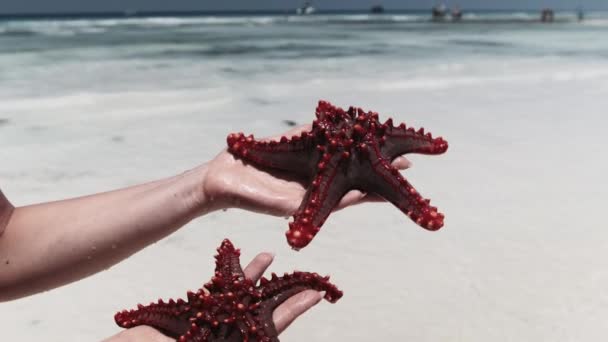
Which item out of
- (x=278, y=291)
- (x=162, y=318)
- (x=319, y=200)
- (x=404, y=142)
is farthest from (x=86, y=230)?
(x=404, y=142)

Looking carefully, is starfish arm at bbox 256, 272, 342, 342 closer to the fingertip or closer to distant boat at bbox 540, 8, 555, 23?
the fingertip

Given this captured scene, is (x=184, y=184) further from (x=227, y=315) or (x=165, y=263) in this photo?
(x=165, y=263)

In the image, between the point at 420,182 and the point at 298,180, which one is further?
the point at 420,182

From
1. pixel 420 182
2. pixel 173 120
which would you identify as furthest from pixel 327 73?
pixel 420 182

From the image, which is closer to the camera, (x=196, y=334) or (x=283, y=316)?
(x=196, y=334)

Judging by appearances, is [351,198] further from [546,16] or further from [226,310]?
[546,16]

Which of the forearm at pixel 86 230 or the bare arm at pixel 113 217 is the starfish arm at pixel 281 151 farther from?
the forearm at pixel 86 230

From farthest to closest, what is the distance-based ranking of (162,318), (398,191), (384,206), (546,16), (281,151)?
(546,16) → (384,206) → (281,151) → (398,191) → (162,318)
